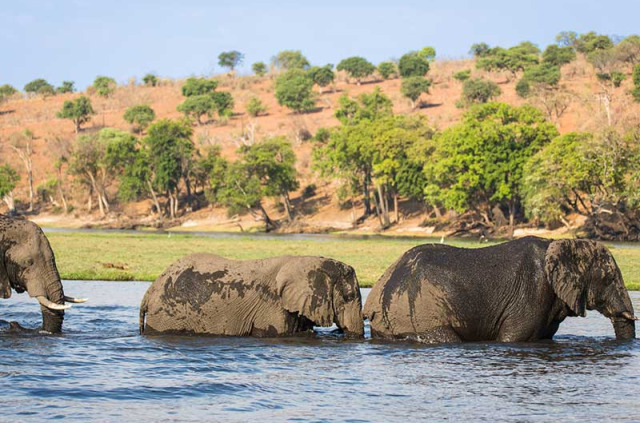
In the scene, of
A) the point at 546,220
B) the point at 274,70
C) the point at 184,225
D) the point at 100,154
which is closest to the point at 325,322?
the point at 546,220

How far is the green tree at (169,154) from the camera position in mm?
86312

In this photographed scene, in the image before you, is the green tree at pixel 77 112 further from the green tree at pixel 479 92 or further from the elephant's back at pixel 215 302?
the elephant's back at pixel 215 302

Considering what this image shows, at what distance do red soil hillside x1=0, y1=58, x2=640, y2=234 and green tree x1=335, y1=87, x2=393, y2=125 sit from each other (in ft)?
20.2

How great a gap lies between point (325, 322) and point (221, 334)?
6.10 feet

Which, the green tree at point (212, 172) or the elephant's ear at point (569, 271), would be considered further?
the green tree at point (212, 172)

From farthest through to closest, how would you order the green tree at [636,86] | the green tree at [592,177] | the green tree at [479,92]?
the green tree at [479,92] < the green tree at [636,86] < the green tree at [592,177]

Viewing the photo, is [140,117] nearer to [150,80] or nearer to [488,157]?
[150,80]

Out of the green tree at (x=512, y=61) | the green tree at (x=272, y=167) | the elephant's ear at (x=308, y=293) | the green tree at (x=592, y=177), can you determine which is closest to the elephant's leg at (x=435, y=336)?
the elephant's ear at (x=308, y=293)

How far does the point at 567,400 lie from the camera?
11.2 meters

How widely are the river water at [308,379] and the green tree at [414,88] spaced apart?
335ft

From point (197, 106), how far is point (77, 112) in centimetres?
1726

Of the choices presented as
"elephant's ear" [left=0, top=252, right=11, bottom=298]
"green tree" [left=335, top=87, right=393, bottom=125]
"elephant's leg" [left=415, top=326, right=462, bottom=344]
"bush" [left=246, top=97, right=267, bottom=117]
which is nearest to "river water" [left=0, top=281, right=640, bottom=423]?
"elephant's leg" [left=415, top=326, right=462, bottom=344]

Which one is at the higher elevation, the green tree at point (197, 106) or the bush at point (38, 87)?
the bush at point (38, 87)

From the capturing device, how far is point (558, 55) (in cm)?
12381
